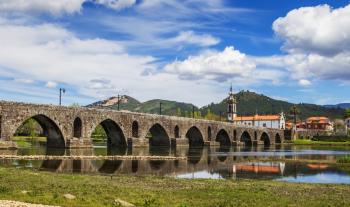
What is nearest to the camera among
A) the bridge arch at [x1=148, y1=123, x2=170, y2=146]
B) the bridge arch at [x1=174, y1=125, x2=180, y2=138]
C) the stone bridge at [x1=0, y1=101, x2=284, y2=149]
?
the stone bridge at [x1=0, y1=101, x2=284, y2=149]

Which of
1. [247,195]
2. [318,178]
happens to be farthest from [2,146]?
[247,195]

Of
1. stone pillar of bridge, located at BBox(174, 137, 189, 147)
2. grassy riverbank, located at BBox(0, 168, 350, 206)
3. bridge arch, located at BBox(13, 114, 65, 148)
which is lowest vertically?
grassy riverbank, located at BBox(0, 168, 350, 206)

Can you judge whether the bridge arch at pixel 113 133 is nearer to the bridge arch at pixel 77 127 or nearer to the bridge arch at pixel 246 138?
the bridge arch at pixel 77 127

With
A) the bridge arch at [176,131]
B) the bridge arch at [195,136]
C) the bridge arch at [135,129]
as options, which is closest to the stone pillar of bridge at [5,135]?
the bridge arch at [135,129]

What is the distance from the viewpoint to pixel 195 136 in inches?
5007

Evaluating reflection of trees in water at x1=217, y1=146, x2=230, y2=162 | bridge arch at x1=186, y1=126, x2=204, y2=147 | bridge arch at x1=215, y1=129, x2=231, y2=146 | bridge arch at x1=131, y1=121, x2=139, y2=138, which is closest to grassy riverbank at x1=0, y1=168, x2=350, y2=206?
reflection of trees in water at x1=217, y1=146, x2=230, y2=162

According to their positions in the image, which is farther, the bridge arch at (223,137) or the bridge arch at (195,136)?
the bridge arch at (223,137)

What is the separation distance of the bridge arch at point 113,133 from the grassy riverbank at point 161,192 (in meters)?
59.5

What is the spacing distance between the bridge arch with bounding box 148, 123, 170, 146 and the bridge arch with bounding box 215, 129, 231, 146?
105 ft

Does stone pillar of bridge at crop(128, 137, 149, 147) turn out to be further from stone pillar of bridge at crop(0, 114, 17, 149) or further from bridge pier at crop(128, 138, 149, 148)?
stone pillar of bridge at crop(0, 114, 17, 149)

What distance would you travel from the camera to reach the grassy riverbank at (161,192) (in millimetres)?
23266

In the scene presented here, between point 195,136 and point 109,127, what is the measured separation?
36732 mm

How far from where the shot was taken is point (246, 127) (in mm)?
152125

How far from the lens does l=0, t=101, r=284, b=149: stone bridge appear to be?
71.0 m
